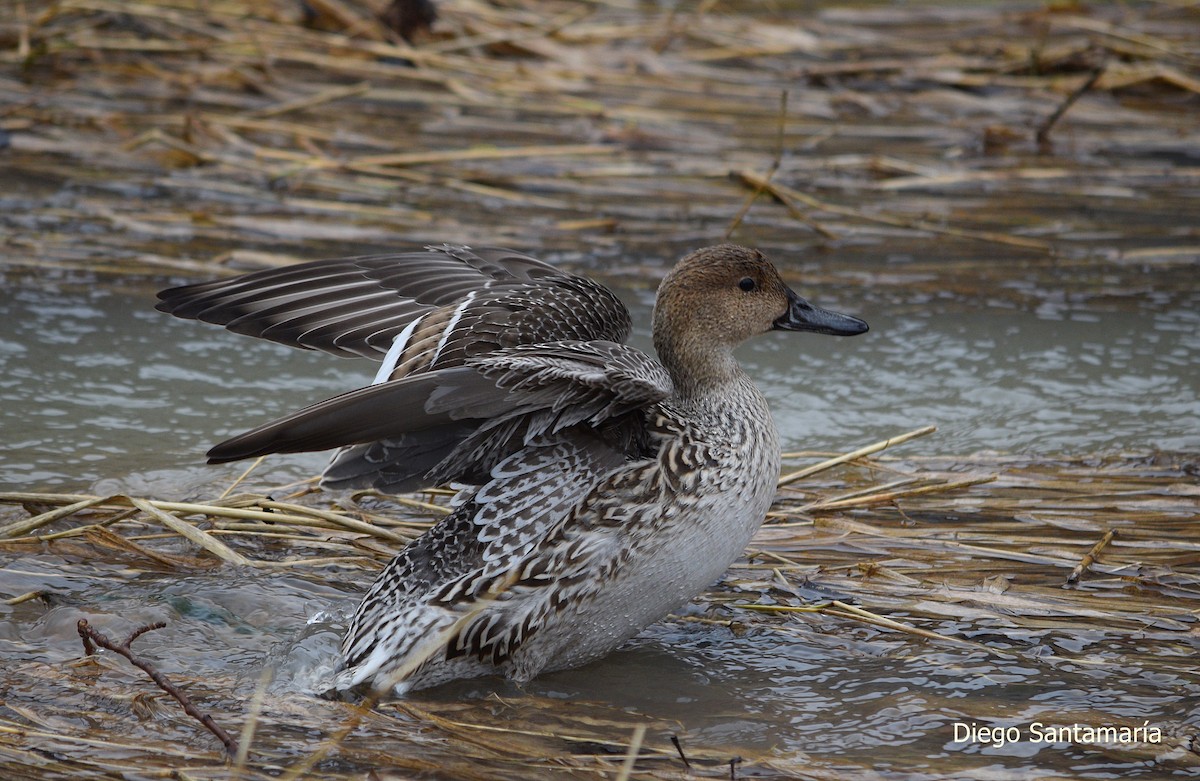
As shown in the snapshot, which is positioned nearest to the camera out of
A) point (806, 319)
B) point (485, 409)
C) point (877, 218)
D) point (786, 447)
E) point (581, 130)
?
point (485, 409)

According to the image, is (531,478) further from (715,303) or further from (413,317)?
(715,303)

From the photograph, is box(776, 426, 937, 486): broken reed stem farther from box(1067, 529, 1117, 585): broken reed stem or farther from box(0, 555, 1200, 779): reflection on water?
box(0, 555, 1200, 779): reflection on water

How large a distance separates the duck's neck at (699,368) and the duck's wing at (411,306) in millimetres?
172

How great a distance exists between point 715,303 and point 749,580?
733 millimetres

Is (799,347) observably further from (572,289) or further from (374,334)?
(374,334)

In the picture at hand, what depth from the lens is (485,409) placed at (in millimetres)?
2939

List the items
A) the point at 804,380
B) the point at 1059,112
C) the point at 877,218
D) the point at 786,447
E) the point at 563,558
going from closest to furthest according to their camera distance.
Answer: the point at 563,558, the point at 786,447, the point at 804,380, the point at 877,218, the point at 1059,112

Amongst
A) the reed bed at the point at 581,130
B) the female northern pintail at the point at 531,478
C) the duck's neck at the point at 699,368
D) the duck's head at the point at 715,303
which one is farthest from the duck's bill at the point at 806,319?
the reed bed at the point at 581,130

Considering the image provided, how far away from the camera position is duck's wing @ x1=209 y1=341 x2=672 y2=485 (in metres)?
2.75

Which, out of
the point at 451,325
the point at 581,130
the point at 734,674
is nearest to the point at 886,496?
the point at 734,674

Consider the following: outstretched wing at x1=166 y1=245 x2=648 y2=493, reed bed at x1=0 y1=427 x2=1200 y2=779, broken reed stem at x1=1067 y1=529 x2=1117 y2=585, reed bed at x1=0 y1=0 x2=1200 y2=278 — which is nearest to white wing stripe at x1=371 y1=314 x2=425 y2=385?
outstretched wing at x1=166 y1=245 x2=648 y2=493

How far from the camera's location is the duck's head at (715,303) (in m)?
3.68

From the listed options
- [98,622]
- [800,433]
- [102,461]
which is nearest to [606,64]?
[800,433]

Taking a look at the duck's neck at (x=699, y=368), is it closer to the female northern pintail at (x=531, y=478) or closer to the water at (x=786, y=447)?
the female northern pintail at (x=531, y=478)
